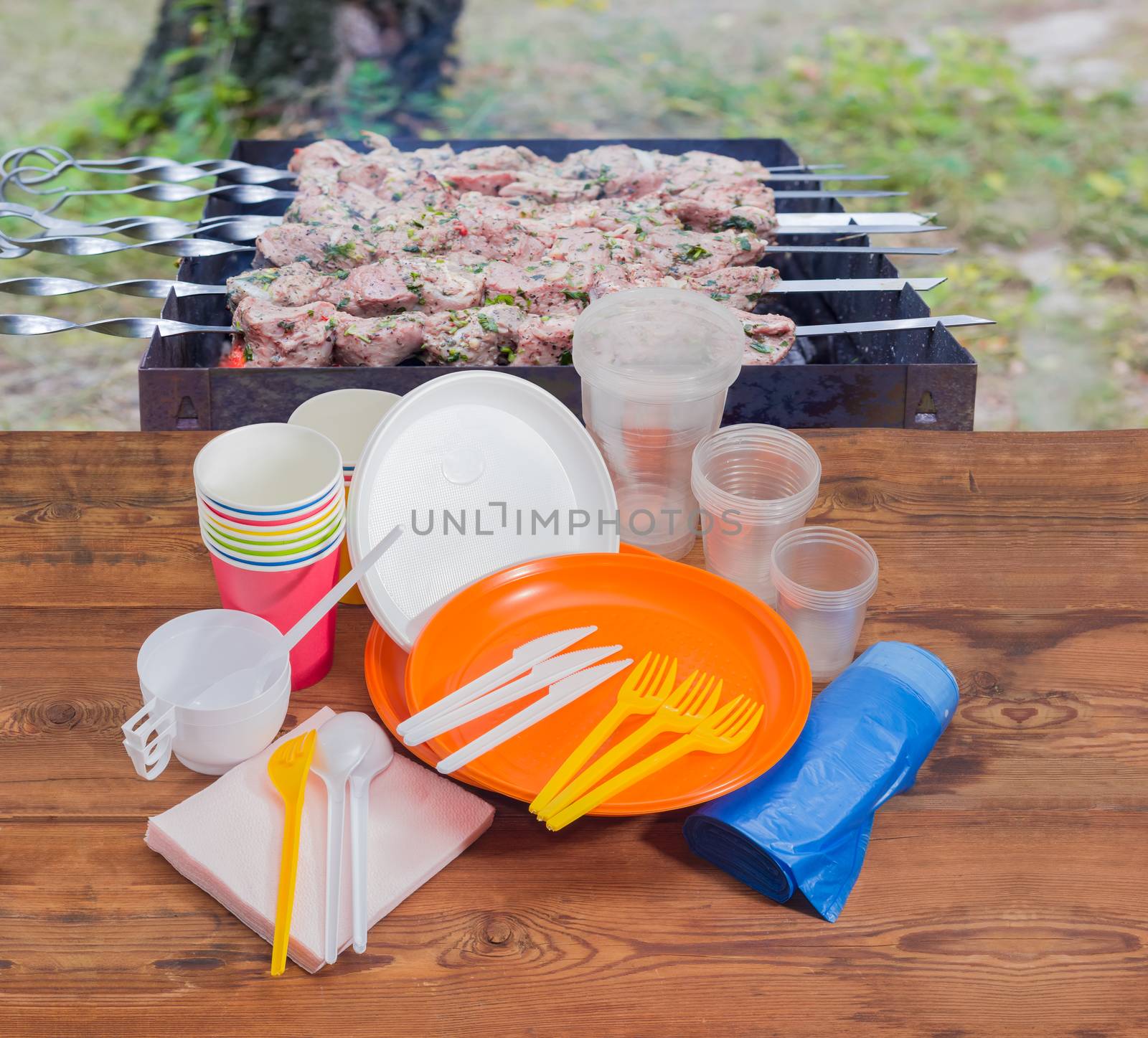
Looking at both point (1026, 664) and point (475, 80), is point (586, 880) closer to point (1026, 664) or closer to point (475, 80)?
point (1026, 664)

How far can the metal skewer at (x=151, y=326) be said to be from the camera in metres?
1.77

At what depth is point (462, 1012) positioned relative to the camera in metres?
0.98

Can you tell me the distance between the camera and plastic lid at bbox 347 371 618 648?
48.9 inches

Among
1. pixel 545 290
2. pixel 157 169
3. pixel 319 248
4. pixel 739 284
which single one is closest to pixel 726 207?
pixel 739 284

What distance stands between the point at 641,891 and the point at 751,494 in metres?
0.61

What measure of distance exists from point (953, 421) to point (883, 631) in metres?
0.60

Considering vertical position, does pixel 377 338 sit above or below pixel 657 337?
below

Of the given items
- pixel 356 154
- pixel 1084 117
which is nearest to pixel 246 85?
pixel 356 154

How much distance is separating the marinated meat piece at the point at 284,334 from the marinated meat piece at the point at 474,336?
0.18 m

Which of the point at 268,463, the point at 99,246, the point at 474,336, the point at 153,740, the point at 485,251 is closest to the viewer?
the point at 153,740

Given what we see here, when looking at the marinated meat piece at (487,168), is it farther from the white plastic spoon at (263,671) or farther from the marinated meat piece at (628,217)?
the white plastic spoon at (263,671)

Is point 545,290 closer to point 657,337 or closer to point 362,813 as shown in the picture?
point 657,337

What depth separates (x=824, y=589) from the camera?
1401 mm

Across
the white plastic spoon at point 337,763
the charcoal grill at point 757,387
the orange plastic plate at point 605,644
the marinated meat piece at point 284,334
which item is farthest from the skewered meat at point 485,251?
the white plastic spoon at point 337,763
